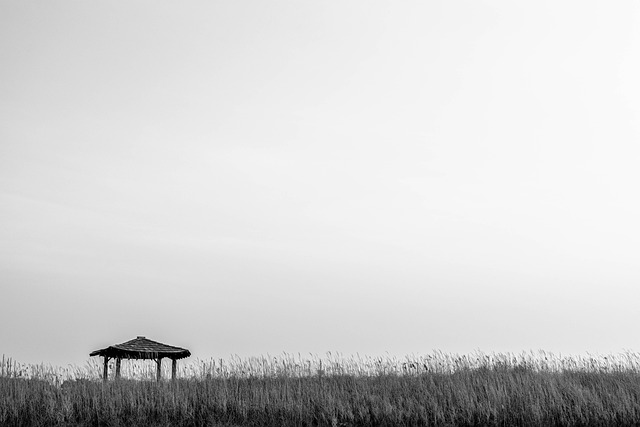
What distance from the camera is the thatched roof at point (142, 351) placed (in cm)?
2050

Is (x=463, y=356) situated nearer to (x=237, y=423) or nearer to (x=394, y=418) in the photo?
(x=394, y=418)

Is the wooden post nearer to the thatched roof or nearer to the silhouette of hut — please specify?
the silhouette of hut

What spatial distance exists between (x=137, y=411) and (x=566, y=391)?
31.0 feet

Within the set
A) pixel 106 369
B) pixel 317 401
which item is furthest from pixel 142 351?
pixel 317 401

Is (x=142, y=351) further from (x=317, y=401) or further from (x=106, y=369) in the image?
(x=317, y=401)

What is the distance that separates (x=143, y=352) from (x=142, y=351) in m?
0.07

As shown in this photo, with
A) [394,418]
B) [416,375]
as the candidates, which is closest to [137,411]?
[394,418]

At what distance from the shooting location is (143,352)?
2069 cm

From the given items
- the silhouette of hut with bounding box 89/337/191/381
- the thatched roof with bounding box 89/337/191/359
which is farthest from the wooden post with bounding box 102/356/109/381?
the thatched roof with bounding box 89/337/191/359

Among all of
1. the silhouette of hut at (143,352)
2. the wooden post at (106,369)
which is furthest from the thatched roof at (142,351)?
the wooden post at (106,369)

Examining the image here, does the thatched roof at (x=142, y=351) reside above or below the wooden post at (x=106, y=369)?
above

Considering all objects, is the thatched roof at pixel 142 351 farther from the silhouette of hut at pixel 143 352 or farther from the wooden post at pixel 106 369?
the wooden post at pixel 106 369

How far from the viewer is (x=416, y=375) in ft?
55.9

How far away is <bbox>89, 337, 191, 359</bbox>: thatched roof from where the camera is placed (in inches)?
807
